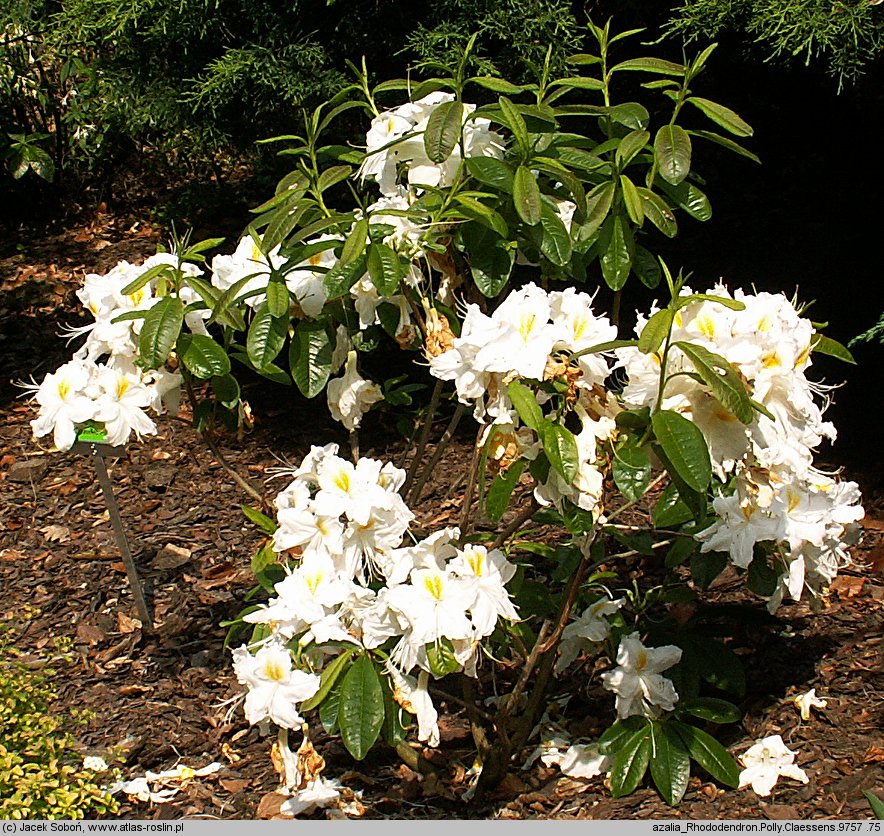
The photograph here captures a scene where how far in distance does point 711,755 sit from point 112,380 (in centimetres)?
129

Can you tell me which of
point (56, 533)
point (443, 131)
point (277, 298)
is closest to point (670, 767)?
point (277, 298)

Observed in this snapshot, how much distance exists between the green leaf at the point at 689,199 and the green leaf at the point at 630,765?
3.24 ft

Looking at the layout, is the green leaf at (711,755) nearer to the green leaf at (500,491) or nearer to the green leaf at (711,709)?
the green leaf at (711,709)

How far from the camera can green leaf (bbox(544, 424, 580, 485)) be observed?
1.59 m

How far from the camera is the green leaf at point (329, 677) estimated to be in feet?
5.94

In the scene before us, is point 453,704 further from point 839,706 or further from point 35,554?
point 35,554

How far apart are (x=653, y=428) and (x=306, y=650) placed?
28.0 inches

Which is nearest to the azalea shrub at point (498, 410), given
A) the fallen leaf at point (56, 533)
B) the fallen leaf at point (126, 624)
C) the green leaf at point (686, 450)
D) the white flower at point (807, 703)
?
the green leaf at point (686, 450)

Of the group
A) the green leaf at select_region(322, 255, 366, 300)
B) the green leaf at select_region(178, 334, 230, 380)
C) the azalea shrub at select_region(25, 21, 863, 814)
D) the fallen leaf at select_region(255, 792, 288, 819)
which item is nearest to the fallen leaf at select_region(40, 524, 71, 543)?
the azalea shrub at select_region(25, 21, 863, 814)

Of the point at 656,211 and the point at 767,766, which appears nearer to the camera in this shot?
the point at 656,211

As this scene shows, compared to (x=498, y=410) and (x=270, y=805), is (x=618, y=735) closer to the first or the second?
(x=270, y=805)

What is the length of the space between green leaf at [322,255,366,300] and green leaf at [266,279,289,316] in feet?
0.27

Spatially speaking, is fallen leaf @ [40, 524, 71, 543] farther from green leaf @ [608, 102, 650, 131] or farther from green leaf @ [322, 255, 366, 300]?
green leaf @ [608, 102, 650, 131]

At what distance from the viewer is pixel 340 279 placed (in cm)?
184
